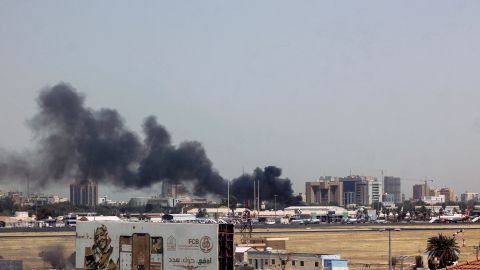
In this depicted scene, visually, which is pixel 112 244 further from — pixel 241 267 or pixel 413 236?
pixel 413 236

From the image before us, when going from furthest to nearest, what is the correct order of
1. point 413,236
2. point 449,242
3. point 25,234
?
point 413,236 → point 25,234 → point 449,242

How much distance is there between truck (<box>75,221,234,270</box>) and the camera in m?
48.2

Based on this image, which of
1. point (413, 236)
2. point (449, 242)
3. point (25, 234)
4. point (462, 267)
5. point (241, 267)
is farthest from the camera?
point (413, 236)

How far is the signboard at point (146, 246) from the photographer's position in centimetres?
4819

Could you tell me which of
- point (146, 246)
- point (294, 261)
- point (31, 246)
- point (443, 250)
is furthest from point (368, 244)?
point (146, 246)

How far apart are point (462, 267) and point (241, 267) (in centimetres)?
4703

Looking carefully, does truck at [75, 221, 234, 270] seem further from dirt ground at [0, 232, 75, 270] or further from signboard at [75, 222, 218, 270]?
dirt ground at [0, 232, 75, 270]

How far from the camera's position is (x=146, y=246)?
165 feet

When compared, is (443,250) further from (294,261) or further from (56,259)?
(56,259)

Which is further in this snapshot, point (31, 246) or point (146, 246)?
point (31, 246)

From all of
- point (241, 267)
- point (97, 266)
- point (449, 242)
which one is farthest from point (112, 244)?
point (449, 242)

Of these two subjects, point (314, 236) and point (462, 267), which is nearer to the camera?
point (462, 267)

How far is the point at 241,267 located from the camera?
7406 centimetres

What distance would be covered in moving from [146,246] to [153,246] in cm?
48
